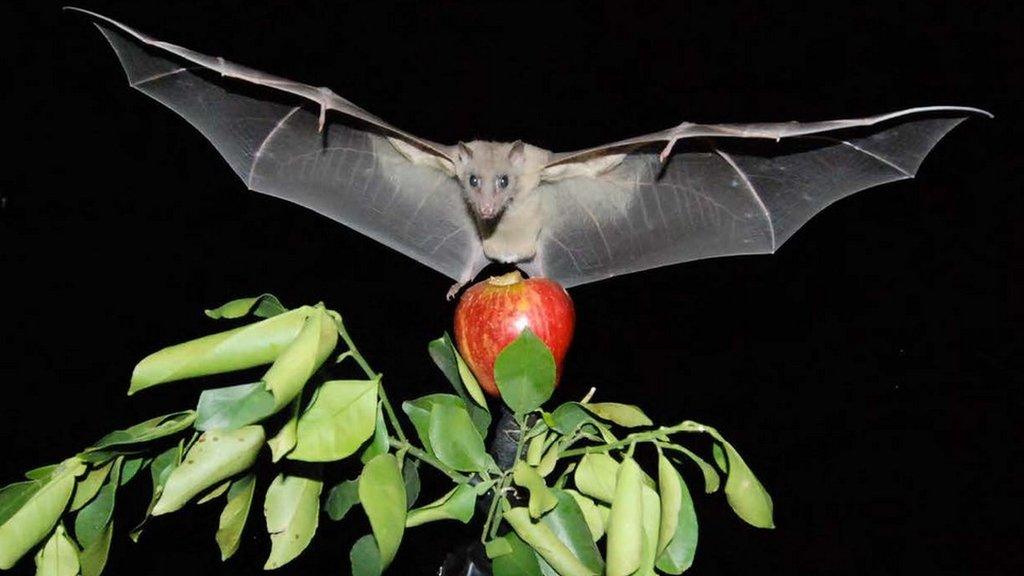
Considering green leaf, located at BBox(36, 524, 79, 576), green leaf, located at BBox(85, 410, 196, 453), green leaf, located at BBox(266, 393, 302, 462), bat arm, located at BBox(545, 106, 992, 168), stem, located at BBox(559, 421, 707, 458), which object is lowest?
green leaf, located at BBox(36, 524, 79, 576)

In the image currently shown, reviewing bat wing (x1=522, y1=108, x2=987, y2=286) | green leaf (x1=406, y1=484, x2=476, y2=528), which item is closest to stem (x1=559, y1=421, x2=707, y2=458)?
green leaf (x1=406, y1=484, x2=476, y2=528)

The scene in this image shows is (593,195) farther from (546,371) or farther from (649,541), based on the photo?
(649,541)

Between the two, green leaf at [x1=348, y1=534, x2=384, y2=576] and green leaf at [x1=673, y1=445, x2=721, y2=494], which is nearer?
green leaf at [x1=348, y1=534, x2=384, y2=576]

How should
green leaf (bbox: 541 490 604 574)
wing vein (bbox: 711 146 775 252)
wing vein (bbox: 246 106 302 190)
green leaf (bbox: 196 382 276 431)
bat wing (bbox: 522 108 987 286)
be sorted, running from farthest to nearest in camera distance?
wing vein (bbox: 246 106 302 190), wing vein (bbox: 711 146 775 252), bat wing (bbox: 522 108 987 286), green leaf (bbox: 541 490 604 574), green leaf (bbox: 196 382 276 431)

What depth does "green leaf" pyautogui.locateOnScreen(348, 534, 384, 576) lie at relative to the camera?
1.19 metres

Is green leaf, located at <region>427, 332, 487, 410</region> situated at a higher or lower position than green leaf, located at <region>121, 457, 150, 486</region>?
higher

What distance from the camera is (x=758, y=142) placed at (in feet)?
5.76

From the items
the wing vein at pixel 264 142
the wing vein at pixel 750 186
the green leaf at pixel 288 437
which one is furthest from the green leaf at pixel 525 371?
the wing vein at pixel 264 142

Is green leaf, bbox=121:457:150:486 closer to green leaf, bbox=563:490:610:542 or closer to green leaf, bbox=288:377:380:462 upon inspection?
green leaf, bbox=288:377:380:462

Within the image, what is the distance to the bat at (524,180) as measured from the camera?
1.77 m

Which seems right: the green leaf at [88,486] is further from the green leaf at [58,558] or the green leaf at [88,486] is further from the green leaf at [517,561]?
the green leaf at [517,561]

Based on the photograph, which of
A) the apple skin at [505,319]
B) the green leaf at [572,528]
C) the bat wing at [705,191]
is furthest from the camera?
the bat wing at [705,191]

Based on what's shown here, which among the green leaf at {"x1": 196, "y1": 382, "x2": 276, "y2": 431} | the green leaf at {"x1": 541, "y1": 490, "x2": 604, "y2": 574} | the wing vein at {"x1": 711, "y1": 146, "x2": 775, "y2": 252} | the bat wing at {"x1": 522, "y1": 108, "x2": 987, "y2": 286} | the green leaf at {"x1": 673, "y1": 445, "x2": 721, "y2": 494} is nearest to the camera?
the green leaf at {"x1": 196, "y1": 382, "x2": 276, "y2": 431}

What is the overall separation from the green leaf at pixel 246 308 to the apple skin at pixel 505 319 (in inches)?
13.8
